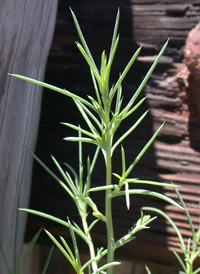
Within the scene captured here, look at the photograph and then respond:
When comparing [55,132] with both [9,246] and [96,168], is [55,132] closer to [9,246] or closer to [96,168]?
[96,168]

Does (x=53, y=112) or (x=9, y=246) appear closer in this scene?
(x=9, y=246)

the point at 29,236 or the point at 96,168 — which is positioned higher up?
the point at 96,168

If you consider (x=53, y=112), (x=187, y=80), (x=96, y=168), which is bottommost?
(x=96, y=168)

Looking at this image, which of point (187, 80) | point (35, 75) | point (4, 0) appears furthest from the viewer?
point (187, 80)

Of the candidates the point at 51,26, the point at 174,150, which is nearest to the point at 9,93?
the point at 51,26

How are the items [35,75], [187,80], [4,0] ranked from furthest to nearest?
[187,80] < [35,75] < [4,0]

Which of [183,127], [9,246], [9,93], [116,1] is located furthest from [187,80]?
[9,246]
